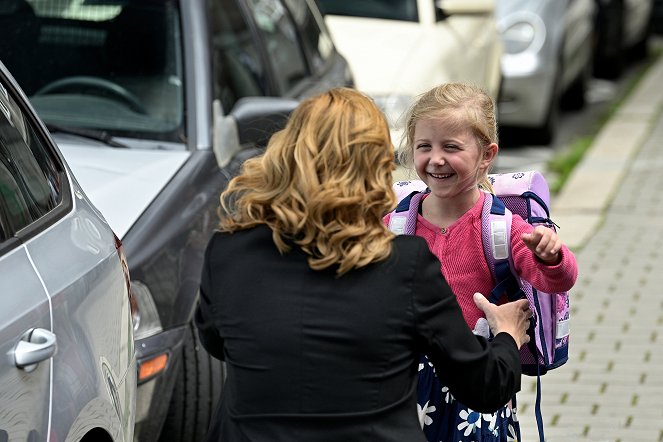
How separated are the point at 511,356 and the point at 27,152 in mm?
1235

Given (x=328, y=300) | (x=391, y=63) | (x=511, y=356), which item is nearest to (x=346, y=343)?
(x=328, y=300)

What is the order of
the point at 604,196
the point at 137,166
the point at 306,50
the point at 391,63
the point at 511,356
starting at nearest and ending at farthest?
the point at 511,356 → the point at 137,166 → the point at 306,50 → the point at 391,63 → the point at 604,196

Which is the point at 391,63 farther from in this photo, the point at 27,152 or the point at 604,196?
the point at 27,152

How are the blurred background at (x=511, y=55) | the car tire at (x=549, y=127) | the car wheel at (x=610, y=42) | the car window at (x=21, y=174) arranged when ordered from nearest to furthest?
the car window at (x=21, y=174), the blurred background at (x=511, y=55), the car tire at (x=549, y=127), the car wheel at (x=610, y=42)

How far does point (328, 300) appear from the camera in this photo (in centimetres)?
253

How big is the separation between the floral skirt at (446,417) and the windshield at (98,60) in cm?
216

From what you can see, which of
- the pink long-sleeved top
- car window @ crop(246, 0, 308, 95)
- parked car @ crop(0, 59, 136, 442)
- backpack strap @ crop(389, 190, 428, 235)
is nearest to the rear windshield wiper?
car window @ crop(246, 0, 308, 95)

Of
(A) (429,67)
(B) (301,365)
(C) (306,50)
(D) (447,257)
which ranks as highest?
(B) (301,365)

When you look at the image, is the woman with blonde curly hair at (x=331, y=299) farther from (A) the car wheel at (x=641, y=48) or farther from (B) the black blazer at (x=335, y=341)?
(A) the car wheel at (x=641, y=48)

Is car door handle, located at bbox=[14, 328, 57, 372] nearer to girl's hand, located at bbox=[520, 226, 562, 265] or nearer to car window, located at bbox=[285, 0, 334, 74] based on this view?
girl's hand, located at bbox=[520, 226, 562, 265]

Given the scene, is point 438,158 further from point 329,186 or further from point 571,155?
point 571,155

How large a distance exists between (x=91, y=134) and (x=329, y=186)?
8.64ft

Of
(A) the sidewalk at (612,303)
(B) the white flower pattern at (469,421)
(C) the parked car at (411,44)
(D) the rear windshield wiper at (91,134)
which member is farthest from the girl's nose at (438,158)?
(C) the parked car at (411,44)

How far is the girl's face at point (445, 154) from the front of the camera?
313 cm
